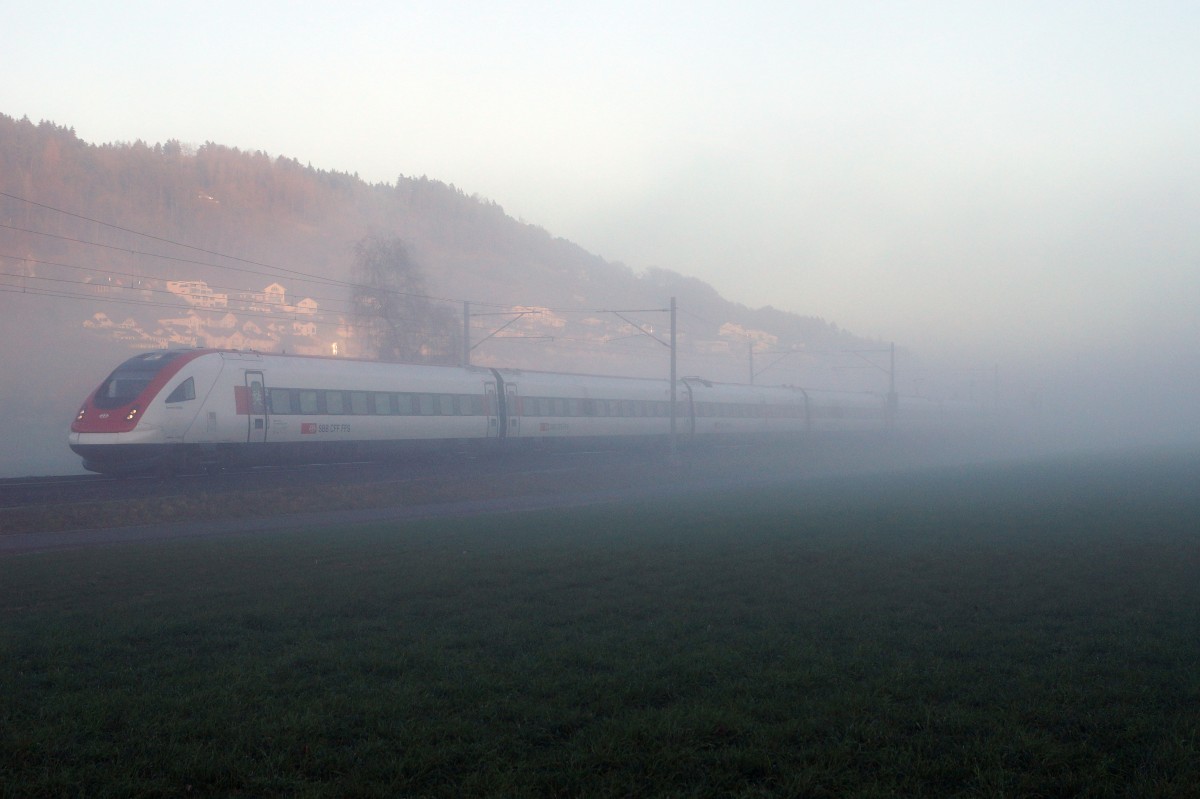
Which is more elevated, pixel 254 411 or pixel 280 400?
pixel 280 400

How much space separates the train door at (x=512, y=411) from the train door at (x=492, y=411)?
19.7 inches

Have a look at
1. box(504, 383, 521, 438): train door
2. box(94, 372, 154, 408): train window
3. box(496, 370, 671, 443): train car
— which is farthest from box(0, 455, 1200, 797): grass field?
box(496, 370, 671, 443): train car

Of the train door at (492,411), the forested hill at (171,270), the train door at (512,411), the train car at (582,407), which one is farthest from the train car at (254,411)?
the forested hill at (171,270)

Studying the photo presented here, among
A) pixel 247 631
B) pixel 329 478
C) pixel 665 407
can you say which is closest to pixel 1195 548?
pixel 247 631

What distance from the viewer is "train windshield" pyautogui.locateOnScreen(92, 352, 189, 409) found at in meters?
24.9

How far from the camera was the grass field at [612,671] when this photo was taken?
540 centimetres

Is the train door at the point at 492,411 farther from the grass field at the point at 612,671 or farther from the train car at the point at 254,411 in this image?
the grass field at the point at 612,671

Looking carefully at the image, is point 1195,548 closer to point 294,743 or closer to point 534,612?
point 534,612

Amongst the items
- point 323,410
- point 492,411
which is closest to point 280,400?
point 323,410

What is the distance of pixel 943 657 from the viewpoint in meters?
8.02

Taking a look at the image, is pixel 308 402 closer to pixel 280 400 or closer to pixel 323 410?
pixel 323 410

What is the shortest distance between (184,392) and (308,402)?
4.21 meters

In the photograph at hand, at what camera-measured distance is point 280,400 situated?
27.8 meters

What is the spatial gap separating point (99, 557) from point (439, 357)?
214 ft
